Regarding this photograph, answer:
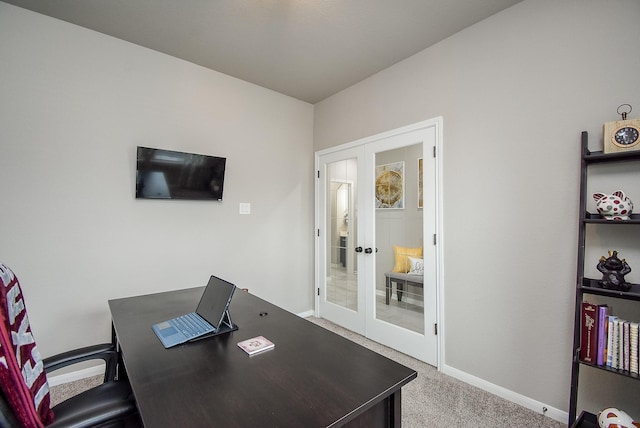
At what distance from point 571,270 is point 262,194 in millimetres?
2879

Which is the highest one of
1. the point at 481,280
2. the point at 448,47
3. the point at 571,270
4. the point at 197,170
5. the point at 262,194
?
the point at 448,47

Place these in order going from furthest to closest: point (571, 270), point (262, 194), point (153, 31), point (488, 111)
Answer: point (262, 194)
point (153, 31)
point (488, 111)
point (571, 270)

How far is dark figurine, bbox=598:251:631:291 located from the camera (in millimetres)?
1568

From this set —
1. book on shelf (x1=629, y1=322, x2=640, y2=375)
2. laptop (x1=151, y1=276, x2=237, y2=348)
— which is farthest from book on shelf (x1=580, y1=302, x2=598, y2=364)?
laptop (x1=151, y1=276, x2=237, y2=348)

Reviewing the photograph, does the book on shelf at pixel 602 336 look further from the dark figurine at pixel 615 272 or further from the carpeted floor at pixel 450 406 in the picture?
the carpeted floor at pixel 450 406

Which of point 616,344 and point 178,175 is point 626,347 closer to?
point 616,344

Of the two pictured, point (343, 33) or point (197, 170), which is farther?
point (197, 170)

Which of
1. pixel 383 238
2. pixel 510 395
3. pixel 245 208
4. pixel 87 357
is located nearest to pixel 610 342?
pixel 510 395

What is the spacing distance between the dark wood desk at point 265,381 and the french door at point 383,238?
171 centimetres

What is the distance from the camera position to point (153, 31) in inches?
96.6

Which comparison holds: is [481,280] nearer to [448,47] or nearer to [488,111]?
[488,111]

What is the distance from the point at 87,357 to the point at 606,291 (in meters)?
2.61

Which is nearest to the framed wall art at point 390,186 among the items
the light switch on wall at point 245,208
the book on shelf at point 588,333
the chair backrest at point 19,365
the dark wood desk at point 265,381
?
the light switch on wall at point 245,208

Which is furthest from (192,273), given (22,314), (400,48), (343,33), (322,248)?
(400,48)
